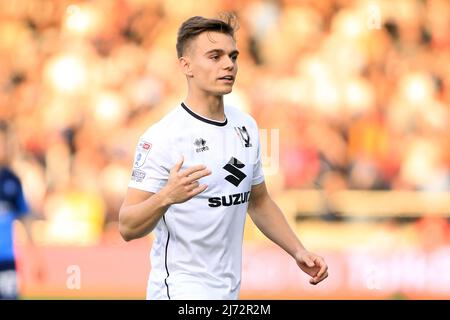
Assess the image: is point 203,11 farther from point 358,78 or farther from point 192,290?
point 192,290

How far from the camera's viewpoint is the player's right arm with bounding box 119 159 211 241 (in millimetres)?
5180

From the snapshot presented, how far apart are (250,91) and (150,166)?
812 cm

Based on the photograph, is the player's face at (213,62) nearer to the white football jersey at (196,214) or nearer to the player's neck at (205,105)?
the player's neck at (205,105)

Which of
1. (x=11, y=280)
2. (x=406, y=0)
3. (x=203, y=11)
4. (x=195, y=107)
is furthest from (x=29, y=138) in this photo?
(x=195, y=107)

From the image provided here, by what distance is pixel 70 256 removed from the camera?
13.1 metres

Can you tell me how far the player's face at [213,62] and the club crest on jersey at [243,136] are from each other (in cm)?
28

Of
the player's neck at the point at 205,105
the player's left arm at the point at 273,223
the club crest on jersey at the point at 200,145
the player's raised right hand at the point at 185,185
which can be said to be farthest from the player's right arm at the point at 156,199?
the player's left arm at the point at 273,223

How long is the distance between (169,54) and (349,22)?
8.06 feet

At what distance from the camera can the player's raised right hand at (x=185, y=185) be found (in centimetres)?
517

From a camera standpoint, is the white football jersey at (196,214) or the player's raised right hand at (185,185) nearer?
the player's raised right hand at (185,185)

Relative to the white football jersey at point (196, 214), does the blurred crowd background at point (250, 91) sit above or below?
above

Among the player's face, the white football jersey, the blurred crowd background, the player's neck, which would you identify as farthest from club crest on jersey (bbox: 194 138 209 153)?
the blurred crowd background

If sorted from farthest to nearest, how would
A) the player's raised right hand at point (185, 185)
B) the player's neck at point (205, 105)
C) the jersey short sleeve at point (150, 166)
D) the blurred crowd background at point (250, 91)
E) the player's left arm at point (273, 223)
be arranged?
the blurred crowd background at point (250, 91) < the player's left arm at point (273, 223) < the player's neck at point (205, 105) < the jersey short sleeve at point (150, 166) < the player's raised right hand at point (185, 185)

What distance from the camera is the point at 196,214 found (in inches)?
223
